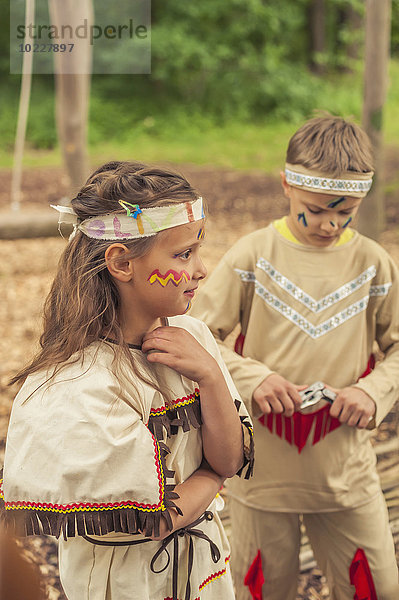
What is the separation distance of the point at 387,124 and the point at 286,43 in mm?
5132

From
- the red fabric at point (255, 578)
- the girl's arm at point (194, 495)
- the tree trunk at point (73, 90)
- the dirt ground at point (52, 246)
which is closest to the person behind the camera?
the girl's arm at point (194, 495)

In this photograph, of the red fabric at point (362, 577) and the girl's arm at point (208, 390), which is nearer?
the girl's arm at point (208, 390)

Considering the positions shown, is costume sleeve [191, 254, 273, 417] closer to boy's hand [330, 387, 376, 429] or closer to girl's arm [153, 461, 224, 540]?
boy's hand [330, 387, 376, 429]

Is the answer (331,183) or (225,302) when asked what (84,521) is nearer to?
(225,302)

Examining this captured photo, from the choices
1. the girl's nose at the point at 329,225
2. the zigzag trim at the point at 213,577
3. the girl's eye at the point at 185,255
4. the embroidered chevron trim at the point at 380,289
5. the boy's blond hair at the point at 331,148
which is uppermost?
the boy's blond hair at the point at 331,148

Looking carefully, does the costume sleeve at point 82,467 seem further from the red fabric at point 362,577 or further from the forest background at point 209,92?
the forest background at point 209,92

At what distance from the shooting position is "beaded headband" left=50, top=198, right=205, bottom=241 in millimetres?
1629

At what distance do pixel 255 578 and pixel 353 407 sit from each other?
26.7 inches

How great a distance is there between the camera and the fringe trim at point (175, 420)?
5.48 feet

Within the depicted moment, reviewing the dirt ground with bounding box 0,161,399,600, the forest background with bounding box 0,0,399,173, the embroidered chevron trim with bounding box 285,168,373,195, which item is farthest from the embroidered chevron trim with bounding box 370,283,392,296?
the forest background with bounding box 0,0,399,173

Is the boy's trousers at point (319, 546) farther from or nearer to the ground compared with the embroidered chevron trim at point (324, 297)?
nearer to the ground

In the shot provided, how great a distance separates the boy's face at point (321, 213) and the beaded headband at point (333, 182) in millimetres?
16

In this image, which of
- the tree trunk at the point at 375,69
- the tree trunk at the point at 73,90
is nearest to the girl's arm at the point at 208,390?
the tree trunk at the point at 375,69

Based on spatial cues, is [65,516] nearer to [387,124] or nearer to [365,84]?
[365,84]
